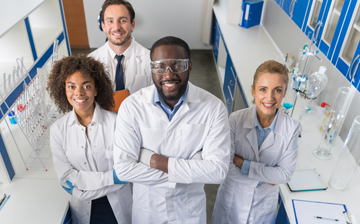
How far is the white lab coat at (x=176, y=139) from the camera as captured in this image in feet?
4.99

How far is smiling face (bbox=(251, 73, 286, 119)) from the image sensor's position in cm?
162

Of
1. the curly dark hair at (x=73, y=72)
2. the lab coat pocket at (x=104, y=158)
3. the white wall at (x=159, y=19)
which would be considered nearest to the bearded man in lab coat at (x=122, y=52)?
the curly dark hair at (x=73, y=72)

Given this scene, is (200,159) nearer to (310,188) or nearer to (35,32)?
(310,188)

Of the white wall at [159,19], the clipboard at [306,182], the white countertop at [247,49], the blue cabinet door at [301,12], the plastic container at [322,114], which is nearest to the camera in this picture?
the clipboard at [306,182]

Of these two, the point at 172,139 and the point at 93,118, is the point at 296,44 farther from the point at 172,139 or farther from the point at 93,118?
the point at 93,118

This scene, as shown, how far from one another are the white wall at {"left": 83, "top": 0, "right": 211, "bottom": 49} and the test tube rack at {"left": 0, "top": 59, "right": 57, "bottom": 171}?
370cm

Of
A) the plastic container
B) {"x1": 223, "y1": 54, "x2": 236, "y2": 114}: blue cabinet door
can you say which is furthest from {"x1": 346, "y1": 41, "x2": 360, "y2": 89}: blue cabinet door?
{"x1": 223, "y1": 54, "x2": 236, "y2": 114}: blue cabinet door

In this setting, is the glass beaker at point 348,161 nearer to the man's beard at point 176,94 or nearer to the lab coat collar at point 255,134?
the lab coat collar at point 255,134

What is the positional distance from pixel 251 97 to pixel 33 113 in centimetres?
191

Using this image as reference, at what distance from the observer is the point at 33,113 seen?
6.75 feet

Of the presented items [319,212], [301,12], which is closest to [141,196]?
[319,212]

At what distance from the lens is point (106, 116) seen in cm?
181

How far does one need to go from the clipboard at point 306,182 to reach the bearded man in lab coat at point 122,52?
4.42 ft

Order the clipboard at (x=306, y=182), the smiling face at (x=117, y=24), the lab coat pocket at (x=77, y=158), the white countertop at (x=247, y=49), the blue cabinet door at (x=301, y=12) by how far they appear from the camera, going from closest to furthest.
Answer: the lab coat pocket at (x=77, y=158) < the clipboard at (x=306, y=182) < the smiling face at (x=117, y=24) < the blue cabinet door at (x=301, y=12) < the white countertop at (x=247, y=49)
